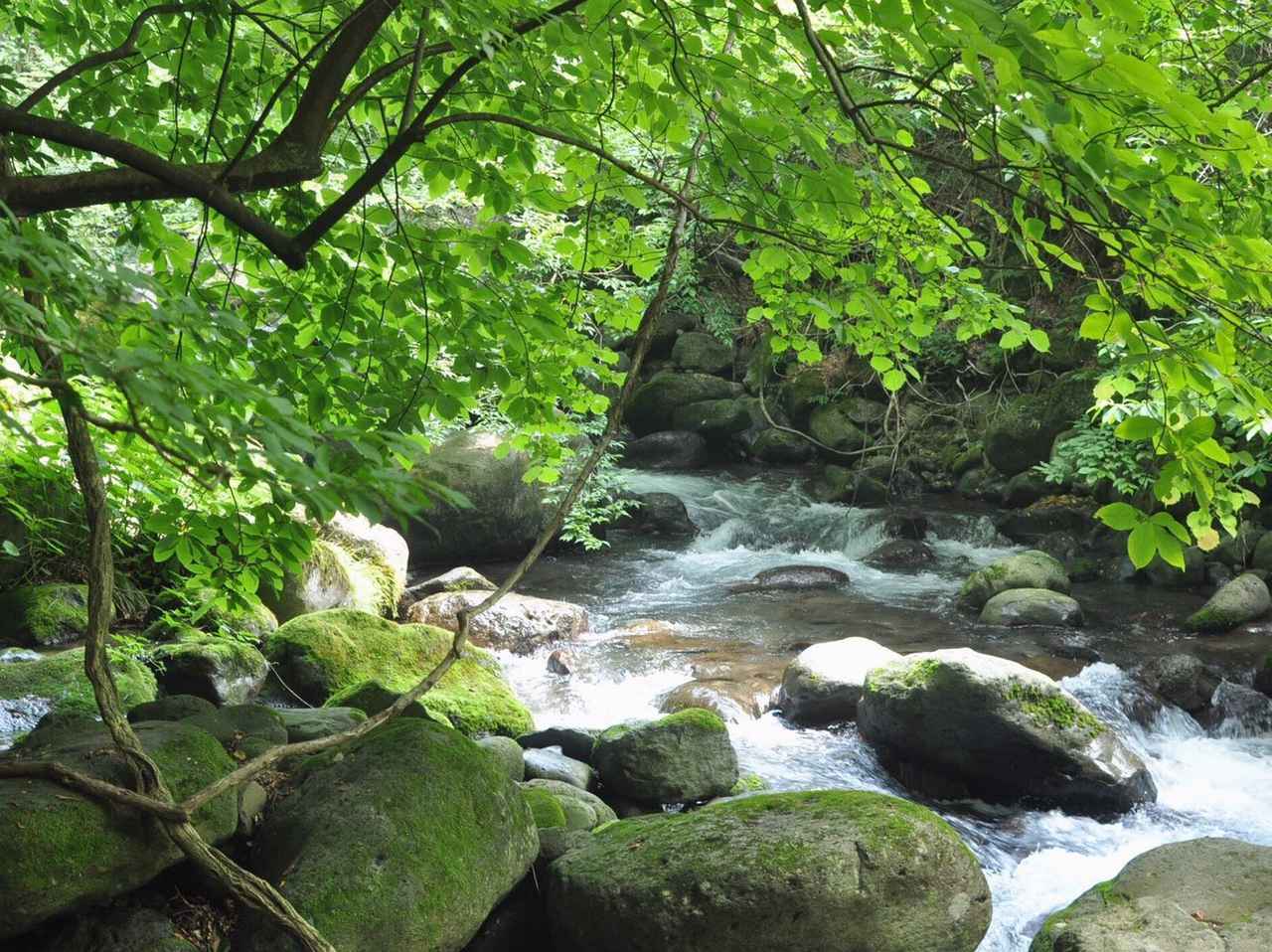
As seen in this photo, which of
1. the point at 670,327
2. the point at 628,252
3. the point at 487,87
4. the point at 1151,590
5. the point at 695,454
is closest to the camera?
the point at 487,87

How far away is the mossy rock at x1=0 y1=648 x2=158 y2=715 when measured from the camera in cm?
493

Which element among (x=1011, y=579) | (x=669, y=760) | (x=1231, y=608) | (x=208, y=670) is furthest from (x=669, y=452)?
(x=208, y=670)

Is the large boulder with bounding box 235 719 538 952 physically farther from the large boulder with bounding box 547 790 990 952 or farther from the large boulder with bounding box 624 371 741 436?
the large boulder with bounding box 624 371 741 436

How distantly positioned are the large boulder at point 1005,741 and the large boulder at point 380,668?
2646mm

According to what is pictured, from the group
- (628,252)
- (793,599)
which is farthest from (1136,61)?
(793,599)

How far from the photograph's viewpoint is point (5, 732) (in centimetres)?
466

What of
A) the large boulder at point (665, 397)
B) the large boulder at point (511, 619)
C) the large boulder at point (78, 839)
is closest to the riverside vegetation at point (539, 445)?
the large boulder at point (78, 839)

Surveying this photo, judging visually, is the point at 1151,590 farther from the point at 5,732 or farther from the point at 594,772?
the point at 5,732

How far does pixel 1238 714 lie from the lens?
24.8ft

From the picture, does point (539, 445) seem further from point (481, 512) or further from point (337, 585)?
point (481, 512)

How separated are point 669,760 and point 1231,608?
6.58m

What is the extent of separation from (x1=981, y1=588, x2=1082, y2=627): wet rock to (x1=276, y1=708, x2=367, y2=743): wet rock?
7045mm

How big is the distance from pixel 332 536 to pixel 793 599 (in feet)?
16.5

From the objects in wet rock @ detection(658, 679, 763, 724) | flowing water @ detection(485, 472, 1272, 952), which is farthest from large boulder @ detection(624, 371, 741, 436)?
wet rock @ detection(658, 679, 763, 724)
